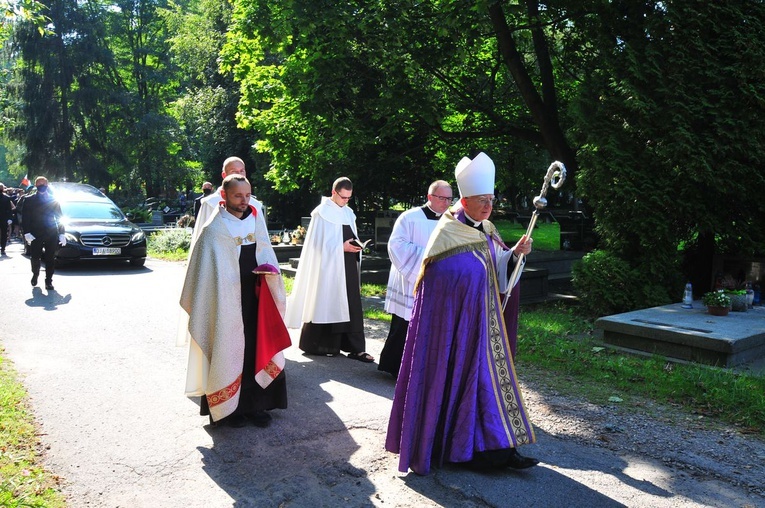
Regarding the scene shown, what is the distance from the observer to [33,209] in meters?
12.4

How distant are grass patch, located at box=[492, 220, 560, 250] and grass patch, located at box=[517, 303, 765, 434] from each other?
44.7ft

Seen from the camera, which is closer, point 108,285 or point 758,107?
point 758,107

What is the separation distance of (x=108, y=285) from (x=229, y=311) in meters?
8.91

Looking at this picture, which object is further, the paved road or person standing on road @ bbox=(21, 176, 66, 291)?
person standing on road @ bbox=(21, 176, 66, 291)

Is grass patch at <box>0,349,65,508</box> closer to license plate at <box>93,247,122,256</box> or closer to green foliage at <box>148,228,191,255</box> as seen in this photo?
license plate at <box>93,247,122,256</box>

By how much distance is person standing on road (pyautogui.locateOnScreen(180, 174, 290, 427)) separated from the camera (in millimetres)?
5105

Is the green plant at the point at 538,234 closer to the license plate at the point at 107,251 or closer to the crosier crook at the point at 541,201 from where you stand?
the license plate at the point at 107,251

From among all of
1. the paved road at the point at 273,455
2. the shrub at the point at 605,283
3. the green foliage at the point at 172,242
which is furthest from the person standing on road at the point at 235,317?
the green foliage at the point at 172,242

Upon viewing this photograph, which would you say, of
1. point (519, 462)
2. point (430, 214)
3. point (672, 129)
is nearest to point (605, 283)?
point (672, 129)

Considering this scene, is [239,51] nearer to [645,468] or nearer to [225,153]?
[645,468]

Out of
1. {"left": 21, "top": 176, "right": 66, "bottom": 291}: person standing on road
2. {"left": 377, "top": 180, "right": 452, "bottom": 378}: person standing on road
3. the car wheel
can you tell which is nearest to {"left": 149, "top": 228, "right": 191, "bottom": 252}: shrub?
the car wheel

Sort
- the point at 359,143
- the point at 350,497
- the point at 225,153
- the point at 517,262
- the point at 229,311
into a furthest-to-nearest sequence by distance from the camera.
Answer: the point at 225,153
the point at 359,143
the point at 229,311
the point at 517,262
the point at 350,497

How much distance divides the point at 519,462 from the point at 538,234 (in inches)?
987

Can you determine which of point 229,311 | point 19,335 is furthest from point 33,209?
point 229,311
